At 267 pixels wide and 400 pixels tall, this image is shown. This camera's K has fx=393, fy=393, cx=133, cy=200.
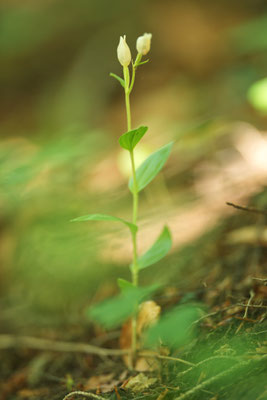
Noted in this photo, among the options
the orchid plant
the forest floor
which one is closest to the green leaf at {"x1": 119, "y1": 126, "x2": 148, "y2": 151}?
the orchid plant

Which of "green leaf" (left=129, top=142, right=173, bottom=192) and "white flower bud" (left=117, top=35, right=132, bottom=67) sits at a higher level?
"white flower bud" (left=117, top=35, right=132, bottom=67)

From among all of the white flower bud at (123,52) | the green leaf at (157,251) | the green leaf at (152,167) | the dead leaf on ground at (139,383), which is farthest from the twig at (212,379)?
the white flower bud at (123,52)

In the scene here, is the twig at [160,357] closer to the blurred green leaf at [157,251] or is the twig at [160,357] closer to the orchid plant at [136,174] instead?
the orchid plant at [136,174]

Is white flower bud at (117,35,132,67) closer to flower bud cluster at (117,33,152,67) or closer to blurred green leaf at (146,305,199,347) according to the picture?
flower bud cluster at (117,33,152,67)

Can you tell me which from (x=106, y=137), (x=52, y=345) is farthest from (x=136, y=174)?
(x=106, y=137)

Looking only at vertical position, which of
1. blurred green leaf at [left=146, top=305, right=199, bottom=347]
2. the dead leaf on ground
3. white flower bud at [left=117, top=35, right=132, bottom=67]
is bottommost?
the dead leaf on ground

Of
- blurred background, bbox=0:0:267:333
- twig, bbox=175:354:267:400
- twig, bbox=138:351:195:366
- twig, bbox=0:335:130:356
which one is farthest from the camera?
blurred background, bbox=0:0:267:333

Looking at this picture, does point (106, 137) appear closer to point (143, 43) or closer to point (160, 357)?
point (143, 43)
